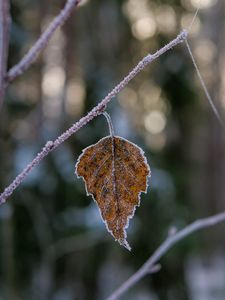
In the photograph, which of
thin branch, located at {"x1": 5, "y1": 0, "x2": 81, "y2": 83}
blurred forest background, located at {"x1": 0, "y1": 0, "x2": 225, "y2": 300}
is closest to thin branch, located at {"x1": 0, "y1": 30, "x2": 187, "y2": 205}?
thin branch, located at {"x1": 5, "y1": 0, "x2": 81, "y2": 83}

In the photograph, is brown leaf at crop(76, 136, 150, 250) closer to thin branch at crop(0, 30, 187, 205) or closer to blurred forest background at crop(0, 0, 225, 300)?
thin branch at crop(0, 30, 187, 205)

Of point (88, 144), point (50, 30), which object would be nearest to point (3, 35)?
point (50, 30)

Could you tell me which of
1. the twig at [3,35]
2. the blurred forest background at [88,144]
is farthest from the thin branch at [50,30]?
the blurred forest background at [88,144]

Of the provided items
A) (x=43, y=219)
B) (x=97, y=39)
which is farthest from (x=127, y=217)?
(x=97, y=39)

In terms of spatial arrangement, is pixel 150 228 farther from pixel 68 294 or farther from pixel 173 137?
pixel 173 137

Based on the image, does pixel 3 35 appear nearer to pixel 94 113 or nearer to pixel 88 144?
pixel 94 113

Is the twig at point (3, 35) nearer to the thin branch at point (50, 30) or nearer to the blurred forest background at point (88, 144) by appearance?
the thin branch at point (50, 30)

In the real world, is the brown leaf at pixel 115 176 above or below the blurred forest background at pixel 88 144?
above
